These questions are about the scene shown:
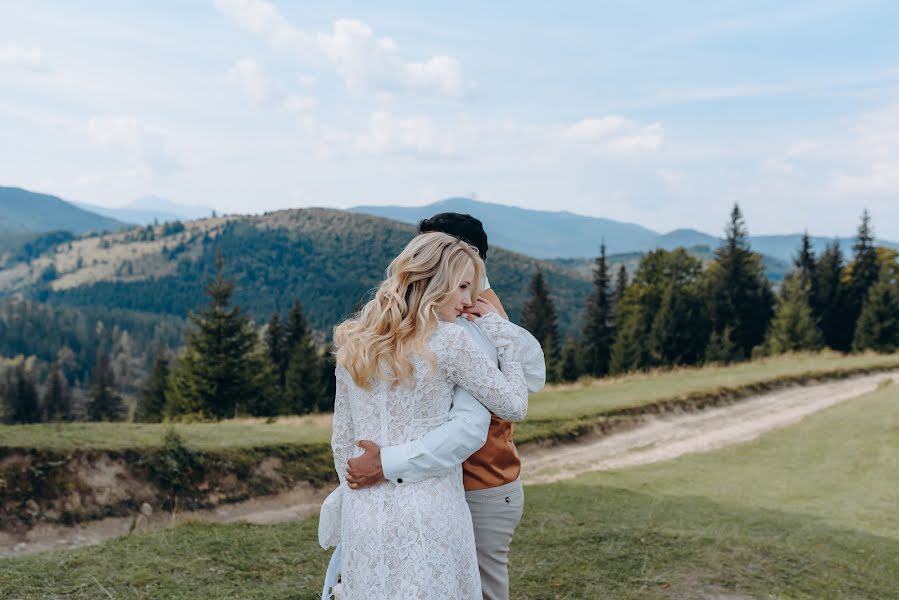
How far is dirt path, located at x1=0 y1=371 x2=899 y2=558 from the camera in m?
9.18

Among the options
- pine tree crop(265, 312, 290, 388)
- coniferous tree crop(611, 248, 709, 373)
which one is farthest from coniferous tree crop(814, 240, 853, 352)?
pine tree crop(265, 312, 290, 388)

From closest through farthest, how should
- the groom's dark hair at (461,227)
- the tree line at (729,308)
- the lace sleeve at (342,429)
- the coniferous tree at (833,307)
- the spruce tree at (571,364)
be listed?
1. the lace sleeve at (342,429)
2. the groom's dark hair at (461,227)
3. the tree line at (729,308)
4. the coniferous tree at (833,307)
5. the spruce tree at (571,364)

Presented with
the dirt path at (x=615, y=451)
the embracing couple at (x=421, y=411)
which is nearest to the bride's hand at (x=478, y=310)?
the embracing couple at (x=421, y=411)

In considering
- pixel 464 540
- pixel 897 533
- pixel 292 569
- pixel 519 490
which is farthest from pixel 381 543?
pixel 897 533

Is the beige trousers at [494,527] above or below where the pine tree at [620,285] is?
below

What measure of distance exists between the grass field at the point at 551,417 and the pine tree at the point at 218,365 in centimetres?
1409

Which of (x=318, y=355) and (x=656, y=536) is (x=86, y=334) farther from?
(x=656, y=536)

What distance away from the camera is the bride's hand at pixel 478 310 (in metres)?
3.19

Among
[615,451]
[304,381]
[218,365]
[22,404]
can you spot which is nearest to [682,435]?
[615,451]

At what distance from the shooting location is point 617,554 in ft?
22.6

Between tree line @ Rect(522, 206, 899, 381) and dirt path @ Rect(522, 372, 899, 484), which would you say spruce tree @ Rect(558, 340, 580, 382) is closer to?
tree line @ Rect(522, 206, 899, 381)

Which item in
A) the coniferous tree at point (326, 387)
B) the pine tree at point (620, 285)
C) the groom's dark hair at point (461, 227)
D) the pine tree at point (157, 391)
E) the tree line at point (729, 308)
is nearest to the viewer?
the groom's dark hair at point (461, 227)

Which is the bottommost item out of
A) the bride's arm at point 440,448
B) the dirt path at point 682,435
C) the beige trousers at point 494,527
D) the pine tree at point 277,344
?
the pine tree at point 277,344

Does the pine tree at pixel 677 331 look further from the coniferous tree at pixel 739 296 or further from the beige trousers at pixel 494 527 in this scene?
the beige trousers at pixel 494 527
